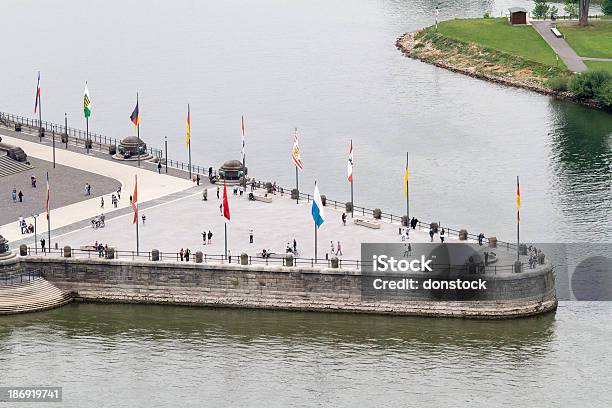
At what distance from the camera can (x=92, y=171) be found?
16850 cm

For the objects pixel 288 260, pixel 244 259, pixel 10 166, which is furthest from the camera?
pixel 10 166

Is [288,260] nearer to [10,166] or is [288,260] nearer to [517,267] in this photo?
[517,267]

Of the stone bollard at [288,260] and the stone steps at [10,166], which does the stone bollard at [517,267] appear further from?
the stone steps at [10,166]

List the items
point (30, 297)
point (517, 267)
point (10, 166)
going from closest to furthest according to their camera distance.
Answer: point (517, 267) → point (30, 297) → point (10, 166)

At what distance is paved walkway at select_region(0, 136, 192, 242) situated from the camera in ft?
498

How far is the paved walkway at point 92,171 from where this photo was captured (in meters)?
152

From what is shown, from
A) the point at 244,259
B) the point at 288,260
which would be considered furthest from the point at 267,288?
the point at 244,259

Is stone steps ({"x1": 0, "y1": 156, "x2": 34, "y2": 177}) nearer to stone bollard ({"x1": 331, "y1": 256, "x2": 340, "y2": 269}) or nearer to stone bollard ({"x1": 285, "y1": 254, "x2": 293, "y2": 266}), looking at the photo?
stone bollard ({"x1": 285, "y1": 254, "x2": 293, "y2": 266})

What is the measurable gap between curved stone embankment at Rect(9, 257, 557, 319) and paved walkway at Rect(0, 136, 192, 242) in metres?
10.00

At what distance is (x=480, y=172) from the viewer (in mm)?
181250

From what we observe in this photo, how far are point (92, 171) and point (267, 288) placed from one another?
36068mm

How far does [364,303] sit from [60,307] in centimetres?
2322

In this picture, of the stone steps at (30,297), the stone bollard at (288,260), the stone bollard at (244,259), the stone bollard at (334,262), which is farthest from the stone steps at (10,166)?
the stone bollard at (334,262)

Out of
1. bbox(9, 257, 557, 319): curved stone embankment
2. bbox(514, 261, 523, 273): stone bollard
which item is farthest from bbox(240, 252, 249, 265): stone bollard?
bbox(514, 261, 523, 273): stone bollard
